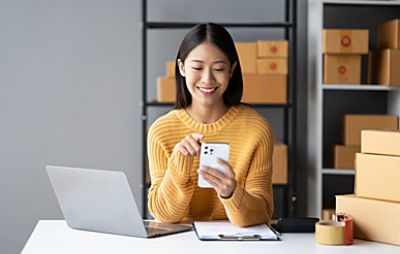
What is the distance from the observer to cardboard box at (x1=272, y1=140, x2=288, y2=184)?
127 inches

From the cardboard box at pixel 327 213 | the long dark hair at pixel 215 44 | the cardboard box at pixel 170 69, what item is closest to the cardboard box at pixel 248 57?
the cardboard box at pixel 170 69

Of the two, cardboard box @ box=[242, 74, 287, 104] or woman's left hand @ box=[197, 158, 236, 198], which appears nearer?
woman's left hand @ box=[197, 158, 236, 198]

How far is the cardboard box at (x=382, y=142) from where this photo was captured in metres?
1.57

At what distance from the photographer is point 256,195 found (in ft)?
6.06

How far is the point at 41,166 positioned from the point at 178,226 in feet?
6.64

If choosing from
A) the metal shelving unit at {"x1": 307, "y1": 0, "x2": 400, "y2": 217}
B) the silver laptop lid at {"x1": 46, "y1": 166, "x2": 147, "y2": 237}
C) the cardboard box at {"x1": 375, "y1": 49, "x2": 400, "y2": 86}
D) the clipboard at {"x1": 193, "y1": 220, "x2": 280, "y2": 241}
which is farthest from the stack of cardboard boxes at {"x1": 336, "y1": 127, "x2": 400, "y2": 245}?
the metal shelving unit at {"x1": 307, "y1": 0, "x2": 400, "y2": 217}

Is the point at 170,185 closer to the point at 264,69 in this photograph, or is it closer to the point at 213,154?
the point at 213,154

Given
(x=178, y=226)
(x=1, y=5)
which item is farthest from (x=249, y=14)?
(x=178, y=226)

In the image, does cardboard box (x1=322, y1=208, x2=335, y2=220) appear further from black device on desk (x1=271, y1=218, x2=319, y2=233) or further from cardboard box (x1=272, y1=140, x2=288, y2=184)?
black device on desk (x1=271, y1=218, x2=319, y2=233)

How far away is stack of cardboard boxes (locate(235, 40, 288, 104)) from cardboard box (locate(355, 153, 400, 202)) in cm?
161

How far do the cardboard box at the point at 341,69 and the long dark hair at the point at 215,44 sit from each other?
1.36 m

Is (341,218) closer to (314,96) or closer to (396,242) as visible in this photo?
(396,242)

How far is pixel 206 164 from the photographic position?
5.27ft

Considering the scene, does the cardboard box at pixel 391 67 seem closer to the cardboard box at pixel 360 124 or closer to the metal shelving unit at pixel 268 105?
the cardboard box at pixel 360 124
